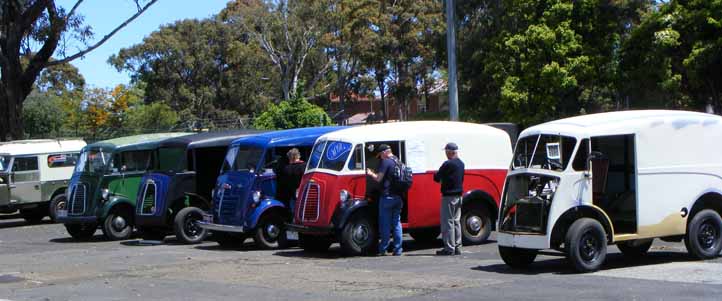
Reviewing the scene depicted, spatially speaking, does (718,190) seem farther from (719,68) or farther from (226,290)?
(719,68)

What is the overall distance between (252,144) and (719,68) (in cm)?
2178

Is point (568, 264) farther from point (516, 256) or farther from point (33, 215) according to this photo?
point (33, 215)

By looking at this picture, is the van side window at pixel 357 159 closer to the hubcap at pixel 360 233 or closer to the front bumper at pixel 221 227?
the hubcap at pixel 360 233

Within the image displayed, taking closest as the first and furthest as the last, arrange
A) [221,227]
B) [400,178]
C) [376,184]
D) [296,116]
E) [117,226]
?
1. [400,178]
2. [376,184]
3. [221,227]
4. [117,226]
5. [296,116]

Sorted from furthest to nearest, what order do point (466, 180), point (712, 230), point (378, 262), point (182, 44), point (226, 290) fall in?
point (182, 44)
point (466, 180)
point (378, 262)
point (712, 230)
point (226, 290)

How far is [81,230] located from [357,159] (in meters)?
9.12

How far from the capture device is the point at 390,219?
602 inches

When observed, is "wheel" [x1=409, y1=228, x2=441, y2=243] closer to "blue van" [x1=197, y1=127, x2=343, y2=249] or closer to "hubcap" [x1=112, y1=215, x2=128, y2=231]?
"blue van" [x1=197, y1=127, x2=343, y2=249]

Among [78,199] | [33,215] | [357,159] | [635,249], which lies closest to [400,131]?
[357,159]

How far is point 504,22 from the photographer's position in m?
40.4

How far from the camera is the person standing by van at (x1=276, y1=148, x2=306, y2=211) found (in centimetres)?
1712

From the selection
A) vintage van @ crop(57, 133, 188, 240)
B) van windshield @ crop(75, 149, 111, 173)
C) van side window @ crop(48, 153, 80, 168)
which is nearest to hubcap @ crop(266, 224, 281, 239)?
vintage van @ crop(57, 133, 188, 240)

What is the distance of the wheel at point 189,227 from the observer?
19.2m

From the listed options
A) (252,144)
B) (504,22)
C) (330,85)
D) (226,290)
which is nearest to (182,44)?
(330,85)
